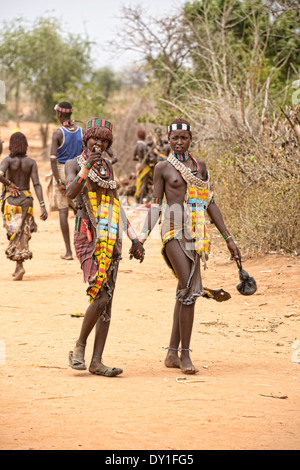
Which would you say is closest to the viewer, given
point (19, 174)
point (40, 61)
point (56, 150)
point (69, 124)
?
point (19, 174)

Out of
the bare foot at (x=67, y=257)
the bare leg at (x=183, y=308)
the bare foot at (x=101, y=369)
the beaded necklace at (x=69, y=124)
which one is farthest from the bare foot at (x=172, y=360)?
the bare foot at (x=67, y=257)

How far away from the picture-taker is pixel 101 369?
488cm

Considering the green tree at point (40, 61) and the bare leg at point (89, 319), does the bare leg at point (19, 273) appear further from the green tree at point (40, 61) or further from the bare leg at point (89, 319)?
the green tree at point (40, 61)

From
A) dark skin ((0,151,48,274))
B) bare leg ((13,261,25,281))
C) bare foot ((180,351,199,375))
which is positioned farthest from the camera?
bare leg ((13,261,25,281))

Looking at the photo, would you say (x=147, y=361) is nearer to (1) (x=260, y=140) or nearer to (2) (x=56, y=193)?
(2) (x=56, y=193)

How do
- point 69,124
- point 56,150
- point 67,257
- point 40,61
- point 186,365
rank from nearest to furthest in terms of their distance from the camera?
point 186,365 → point 69,124 → point 56,150 → point 67,257 → point 40,61

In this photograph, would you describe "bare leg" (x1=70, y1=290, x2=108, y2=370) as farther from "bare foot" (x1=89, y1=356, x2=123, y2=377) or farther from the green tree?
the green tree

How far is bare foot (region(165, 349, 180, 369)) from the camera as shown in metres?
5.18

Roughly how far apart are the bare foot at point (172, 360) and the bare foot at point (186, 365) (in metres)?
0.13

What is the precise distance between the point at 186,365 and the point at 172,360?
222mm

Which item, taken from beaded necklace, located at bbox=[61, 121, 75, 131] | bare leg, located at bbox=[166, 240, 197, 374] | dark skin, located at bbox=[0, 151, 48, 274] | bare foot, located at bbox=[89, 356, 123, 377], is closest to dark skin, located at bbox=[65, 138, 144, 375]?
bare foot, located at bbox=[89, 356, 123, 377]

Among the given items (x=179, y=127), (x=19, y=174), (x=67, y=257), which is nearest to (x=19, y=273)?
(x=19, y=174)

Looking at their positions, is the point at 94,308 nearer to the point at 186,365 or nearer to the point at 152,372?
the point at 152,372

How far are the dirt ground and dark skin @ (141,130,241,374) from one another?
5.9 inches
